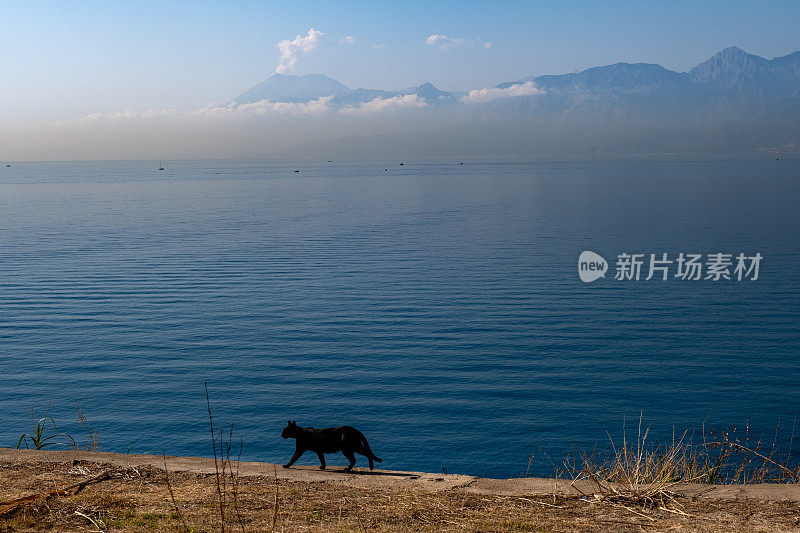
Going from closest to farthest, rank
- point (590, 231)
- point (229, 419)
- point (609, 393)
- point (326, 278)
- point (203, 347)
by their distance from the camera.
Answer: point (229, 419)
point (609, 393)
point (203, 347)
point (326, 278)
point (590, 231)

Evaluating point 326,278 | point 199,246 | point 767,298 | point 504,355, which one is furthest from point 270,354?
point 199,246

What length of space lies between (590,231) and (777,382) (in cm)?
5712

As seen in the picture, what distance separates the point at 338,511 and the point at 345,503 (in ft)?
1.33

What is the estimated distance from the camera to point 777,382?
100.0 feet

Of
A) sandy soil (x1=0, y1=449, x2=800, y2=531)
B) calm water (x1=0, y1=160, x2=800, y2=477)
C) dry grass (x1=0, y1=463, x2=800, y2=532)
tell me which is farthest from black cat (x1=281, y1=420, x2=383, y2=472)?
calm water (x1=0, y1=160, x2=800, y2=477)

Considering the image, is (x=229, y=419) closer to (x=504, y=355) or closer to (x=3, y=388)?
(x=3, y=388)

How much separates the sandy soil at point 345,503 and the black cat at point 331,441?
0.49 metres

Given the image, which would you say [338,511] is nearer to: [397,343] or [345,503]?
[345,503]

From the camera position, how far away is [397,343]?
1416 inches

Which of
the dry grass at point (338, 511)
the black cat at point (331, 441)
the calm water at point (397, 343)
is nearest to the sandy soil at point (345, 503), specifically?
the dry grass at point (338, 511)

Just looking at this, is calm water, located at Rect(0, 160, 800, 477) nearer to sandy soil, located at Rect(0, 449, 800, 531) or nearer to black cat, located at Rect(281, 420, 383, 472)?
black cat, located at Rect(281, 420, 383, 472)

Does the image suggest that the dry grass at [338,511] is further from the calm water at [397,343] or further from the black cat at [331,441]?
the calm water at [397,343]

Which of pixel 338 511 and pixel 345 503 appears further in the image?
pixel 345 503

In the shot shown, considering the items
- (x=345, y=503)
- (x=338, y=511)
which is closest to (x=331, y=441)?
(x=345, y=503)
